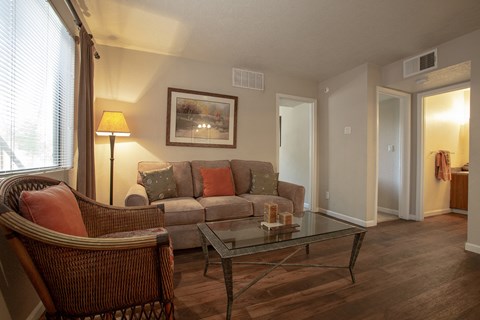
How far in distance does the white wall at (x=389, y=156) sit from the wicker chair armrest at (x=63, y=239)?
4394 mm

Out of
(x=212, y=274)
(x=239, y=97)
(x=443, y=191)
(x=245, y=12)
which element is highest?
(x=245, y=12)

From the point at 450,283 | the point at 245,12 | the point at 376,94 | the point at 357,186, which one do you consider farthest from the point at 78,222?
the point at 376,94

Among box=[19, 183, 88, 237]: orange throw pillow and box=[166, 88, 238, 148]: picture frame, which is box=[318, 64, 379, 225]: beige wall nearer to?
box=[166, 88, 238, 148]: picture frame

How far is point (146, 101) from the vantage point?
3039mm

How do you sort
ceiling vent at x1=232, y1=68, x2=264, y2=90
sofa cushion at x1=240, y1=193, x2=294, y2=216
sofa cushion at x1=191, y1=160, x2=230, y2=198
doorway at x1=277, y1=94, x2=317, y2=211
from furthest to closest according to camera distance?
1. doorway at x1=277, y1=94, x2=317, y2=211
2. ceiling vent at x1=232, y1=68, x2=264, y2=90
3. sofa cushion at x1=191, y1=160, x2=230, y2=198
4. sofa cushion at x1=240, y1=193, x2=294, y2=216

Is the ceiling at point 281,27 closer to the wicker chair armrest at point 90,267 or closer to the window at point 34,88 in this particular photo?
the window at point 34,88

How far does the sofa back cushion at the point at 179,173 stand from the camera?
2863 millimetres

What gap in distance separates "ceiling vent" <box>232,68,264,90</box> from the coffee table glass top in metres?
2.38

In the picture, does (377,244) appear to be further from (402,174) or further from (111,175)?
(111,175)

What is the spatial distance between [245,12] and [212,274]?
2552 mm

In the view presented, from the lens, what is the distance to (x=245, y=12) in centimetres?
221

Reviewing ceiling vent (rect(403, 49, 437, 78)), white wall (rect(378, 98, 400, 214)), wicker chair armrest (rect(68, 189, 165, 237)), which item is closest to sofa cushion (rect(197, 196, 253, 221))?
wicker chair armrest (rect(68, 189, 165, 237))

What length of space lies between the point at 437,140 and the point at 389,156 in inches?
34.6

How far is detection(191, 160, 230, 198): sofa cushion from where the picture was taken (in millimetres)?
2945
